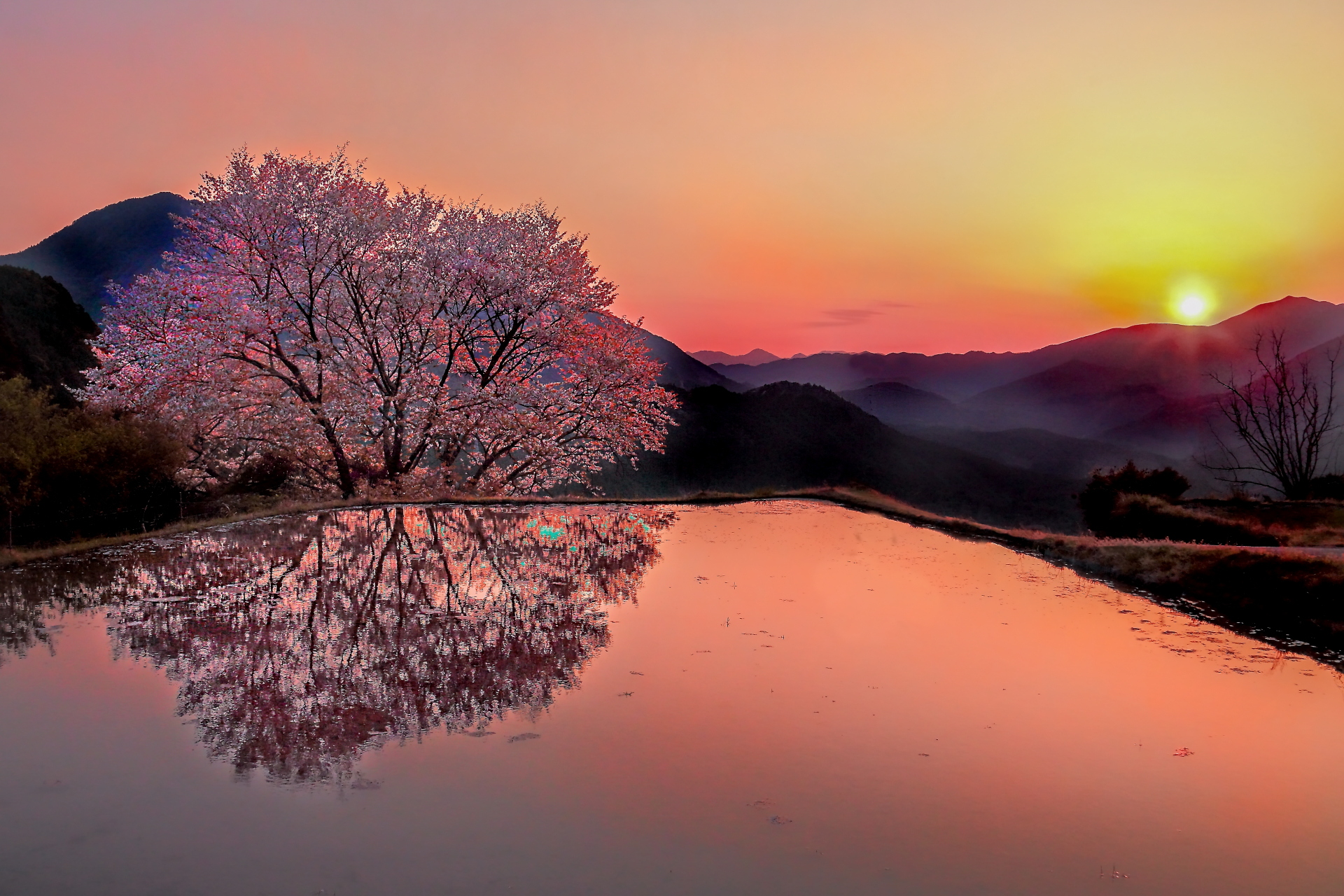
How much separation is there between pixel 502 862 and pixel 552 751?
1.69 meters

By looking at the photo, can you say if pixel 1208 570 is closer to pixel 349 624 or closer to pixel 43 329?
pixel 349 624

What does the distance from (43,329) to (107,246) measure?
132636mm

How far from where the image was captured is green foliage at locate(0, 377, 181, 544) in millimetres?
16391

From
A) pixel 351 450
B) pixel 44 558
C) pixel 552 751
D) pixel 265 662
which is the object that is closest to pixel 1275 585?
pixel 552 751

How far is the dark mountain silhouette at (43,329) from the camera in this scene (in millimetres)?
36000

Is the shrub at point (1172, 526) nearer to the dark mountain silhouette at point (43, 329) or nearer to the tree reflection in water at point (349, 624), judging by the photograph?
the tree reflection in water at point (349, 624)

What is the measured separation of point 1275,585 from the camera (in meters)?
13.2

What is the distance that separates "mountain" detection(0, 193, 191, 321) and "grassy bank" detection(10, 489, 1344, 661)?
5604 inches

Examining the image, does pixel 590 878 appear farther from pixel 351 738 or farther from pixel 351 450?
pixel 351 450

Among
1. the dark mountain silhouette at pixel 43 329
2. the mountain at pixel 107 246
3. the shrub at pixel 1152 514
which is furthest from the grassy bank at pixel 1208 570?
the mountain at pixel 107 246

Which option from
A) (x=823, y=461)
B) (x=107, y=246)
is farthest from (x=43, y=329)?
(x=107, y=246)

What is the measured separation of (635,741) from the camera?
23.1 ft

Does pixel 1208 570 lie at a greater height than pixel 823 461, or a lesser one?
lesser

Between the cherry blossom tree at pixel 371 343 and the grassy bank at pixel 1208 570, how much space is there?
6.50 m
